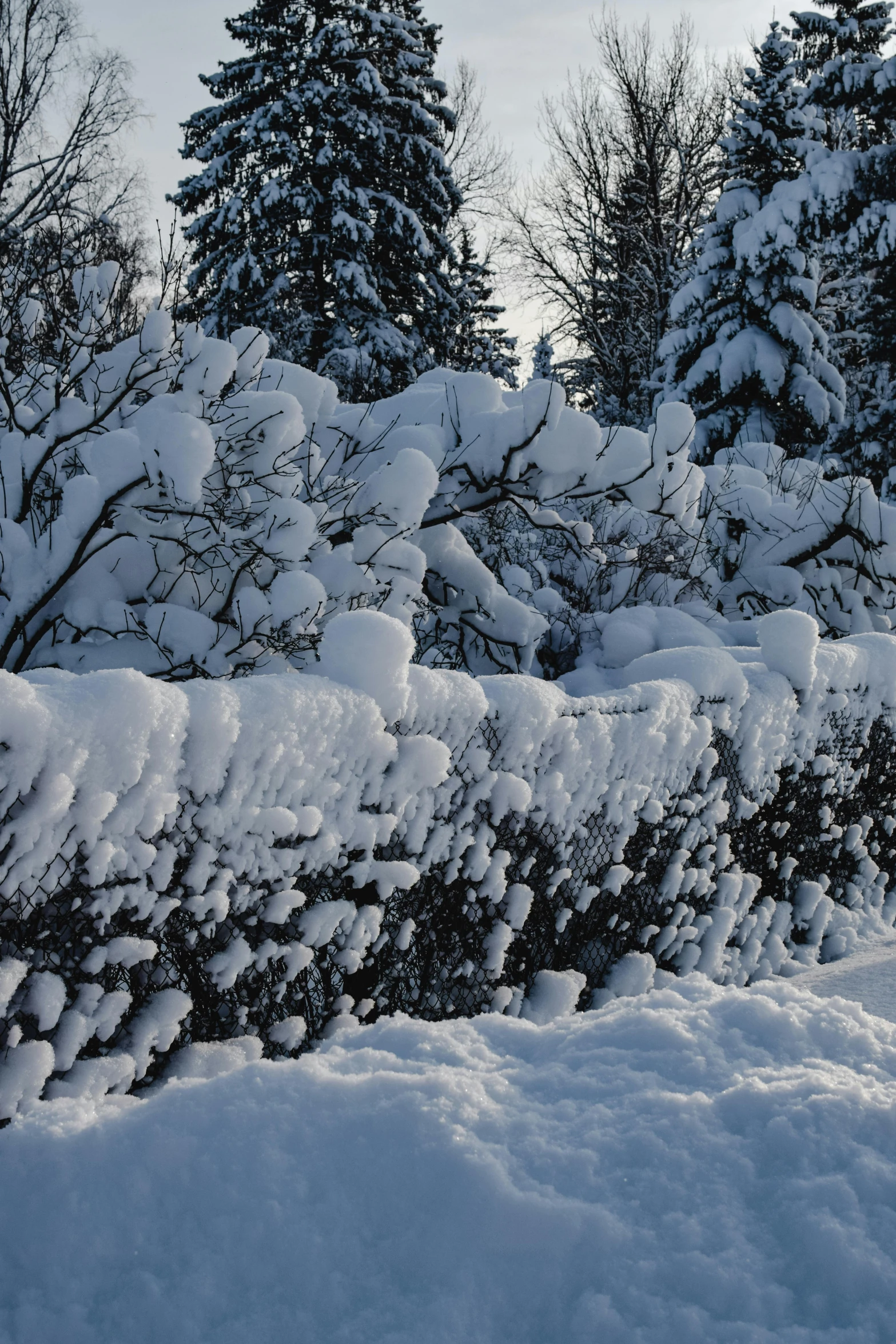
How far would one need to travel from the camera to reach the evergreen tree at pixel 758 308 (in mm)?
16078

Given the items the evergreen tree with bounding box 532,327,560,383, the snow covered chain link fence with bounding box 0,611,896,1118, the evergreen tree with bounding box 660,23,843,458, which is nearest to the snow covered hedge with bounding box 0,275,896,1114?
the snow covered chain link fence with bounding box 0,611,896,1118

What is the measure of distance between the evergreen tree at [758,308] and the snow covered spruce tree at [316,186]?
6.14 m

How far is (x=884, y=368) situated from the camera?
64.8 ft

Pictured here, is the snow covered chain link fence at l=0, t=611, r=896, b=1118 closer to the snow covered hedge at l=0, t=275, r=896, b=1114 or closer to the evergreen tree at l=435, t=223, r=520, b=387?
the snow covered hedge at l=0, t=275, r=896, b=1114

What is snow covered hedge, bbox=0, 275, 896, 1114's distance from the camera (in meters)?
2.04

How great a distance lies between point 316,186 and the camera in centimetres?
1945

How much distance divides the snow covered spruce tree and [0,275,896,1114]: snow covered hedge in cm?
1419

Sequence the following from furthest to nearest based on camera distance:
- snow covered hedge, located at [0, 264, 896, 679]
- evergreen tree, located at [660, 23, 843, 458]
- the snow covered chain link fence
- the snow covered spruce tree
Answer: the snow covered spruce tree < evergreen tree, located at [660, 23, 843, 458] < snow covered hedge, located at [0, 264, 896, 679] < the snow covered chain link fence

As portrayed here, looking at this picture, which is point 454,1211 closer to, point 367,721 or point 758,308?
point 367,721

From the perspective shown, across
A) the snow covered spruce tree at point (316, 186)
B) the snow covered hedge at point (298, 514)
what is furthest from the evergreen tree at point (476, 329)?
the snow covered hedge at point (298, 514)

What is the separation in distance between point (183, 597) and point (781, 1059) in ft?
8.68

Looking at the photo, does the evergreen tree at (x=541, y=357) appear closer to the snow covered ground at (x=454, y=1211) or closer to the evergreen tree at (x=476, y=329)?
the evergreen tree at (x=476, y=329)

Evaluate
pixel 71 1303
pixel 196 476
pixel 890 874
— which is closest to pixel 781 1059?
pixel 71 1303

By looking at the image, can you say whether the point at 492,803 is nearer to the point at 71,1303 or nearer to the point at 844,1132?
the point at 844,1132
